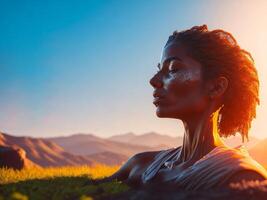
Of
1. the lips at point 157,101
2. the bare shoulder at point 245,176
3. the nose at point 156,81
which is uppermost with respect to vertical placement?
the nose at point 156,81

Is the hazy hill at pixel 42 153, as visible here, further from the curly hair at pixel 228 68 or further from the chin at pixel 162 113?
the chin at pixel 162 113

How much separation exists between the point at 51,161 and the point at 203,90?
51683 millimetres

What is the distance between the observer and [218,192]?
9.43ft

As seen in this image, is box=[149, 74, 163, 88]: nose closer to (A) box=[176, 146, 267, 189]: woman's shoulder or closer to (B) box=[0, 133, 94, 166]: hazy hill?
(A) box=[176, 146, 267, 189]: woman's shoulder

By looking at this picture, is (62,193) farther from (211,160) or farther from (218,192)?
(218,192)

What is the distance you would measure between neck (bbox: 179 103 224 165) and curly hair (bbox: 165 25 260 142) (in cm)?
37

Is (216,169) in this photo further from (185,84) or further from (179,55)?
(179,55)

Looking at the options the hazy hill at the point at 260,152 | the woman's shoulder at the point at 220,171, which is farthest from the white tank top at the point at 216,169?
the hazy hill at the point at 260,152

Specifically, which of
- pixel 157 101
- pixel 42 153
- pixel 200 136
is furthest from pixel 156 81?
pixel 42 153

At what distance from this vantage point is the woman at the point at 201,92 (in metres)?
5.08

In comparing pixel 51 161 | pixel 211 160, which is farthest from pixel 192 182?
pixel 51 161

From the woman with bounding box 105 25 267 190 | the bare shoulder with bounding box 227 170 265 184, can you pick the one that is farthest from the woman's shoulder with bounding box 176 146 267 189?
the woman with bounding box 105 25 267 190

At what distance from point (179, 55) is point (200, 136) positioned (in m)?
1.02

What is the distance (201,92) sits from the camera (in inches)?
202
